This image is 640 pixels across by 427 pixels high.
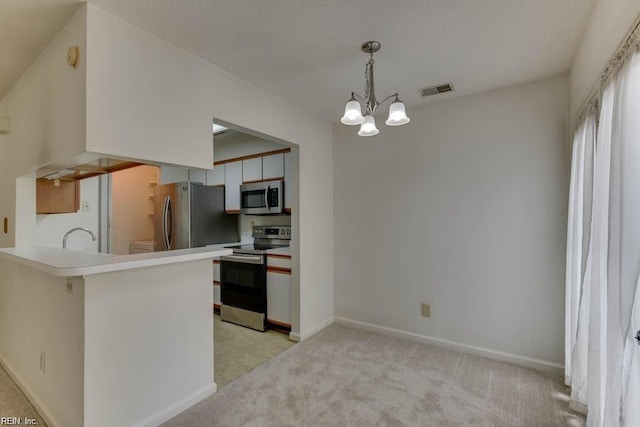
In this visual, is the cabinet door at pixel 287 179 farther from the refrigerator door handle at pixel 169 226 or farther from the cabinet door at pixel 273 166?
the refrigerator door handle at pixel 169 226

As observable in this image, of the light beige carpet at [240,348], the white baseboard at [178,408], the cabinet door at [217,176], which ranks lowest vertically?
the light beige carpet at [240,348]

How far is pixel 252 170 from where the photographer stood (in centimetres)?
401

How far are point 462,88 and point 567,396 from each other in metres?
2.62

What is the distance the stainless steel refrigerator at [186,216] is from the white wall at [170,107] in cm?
143

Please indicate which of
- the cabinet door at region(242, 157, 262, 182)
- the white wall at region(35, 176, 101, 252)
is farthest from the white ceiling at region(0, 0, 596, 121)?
the cabinet door at region(242, 157, 262, 182)

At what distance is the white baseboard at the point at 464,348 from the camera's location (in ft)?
8.27

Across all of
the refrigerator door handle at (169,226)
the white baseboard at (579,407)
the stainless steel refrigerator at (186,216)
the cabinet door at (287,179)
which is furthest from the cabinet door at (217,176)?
the white baseboard at (579,407)

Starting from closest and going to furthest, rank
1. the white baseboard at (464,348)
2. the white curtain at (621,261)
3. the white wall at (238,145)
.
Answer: the white curtain at (621,261), the white baseboard at (464,348), the white wall at (238,145)

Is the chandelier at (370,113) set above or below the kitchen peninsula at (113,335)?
above

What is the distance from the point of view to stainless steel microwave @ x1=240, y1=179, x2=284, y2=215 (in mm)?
3681

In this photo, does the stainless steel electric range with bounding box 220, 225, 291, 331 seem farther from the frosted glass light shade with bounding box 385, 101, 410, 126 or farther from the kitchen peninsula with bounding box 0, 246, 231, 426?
the frosted glass light shade with bounding box 385, 101, 410, 126

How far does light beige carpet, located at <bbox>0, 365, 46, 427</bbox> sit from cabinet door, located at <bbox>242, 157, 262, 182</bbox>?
2.88 metres

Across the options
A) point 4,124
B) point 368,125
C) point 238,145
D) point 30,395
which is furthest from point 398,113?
point 4,124

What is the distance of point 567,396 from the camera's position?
215cm
